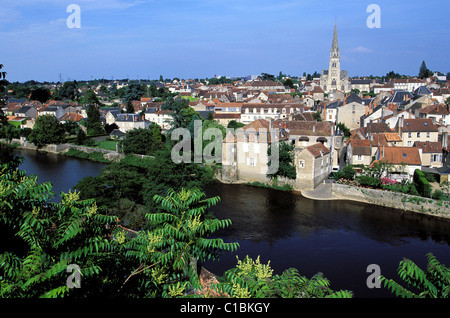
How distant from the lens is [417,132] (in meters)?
38.3

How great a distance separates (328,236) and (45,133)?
45075 mm

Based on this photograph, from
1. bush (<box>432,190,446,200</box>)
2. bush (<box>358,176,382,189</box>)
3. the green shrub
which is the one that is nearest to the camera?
bush (<box>432,190,446,200</box>)

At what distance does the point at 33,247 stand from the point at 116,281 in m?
1.72

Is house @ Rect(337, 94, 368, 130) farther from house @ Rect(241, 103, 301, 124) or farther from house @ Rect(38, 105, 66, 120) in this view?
A: house @ Rect(38, 105, 66, 120)

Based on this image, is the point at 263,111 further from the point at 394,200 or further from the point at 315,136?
the point at 394,200

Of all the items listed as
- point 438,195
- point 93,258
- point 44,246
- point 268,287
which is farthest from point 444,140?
point 44,246

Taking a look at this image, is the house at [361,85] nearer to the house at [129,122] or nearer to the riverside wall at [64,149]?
the house at [129,122]

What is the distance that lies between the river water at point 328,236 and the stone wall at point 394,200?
0.68m

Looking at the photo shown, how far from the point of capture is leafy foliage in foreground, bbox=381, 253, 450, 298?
735 centimetres

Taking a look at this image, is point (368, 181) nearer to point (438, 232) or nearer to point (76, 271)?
point (438, 232)

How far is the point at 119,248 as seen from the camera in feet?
27.6

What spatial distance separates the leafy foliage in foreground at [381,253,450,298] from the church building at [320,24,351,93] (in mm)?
92750

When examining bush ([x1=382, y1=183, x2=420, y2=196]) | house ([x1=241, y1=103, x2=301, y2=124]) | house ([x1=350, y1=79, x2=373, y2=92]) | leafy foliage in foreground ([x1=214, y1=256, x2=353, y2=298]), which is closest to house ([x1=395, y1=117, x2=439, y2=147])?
bush ([x1=382, y1=183, x2=420, y2=196])
